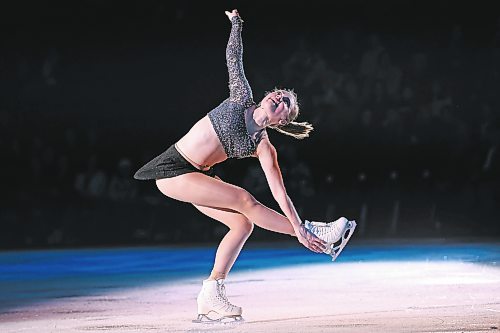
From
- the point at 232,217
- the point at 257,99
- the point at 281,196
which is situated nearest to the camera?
the point at 281,196

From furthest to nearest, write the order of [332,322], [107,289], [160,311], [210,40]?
1. [210,40]
2. [107,289]
3. [160,311]
4. [332,322]

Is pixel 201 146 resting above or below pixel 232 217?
above

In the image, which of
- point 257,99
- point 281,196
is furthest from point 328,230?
point 257,99

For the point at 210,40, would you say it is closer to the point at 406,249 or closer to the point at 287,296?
the point at 406,249

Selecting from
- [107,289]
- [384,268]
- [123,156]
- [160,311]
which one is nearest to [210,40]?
[123,156]

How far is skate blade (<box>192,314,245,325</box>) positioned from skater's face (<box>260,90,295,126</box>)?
0.75 meters

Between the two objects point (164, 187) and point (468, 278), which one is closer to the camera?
point (164, 187)

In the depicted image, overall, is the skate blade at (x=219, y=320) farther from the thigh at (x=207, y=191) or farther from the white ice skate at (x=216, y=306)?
the thigh at (x=207, y=191)

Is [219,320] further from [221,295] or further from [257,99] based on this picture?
[257,99]

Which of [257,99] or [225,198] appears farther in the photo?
[257,99]

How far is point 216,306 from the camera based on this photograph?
10.7 ft

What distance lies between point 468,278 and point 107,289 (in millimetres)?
1919

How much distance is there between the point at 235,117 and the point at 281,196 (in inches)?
13.9

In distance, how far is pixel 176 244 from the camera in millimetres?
7336
